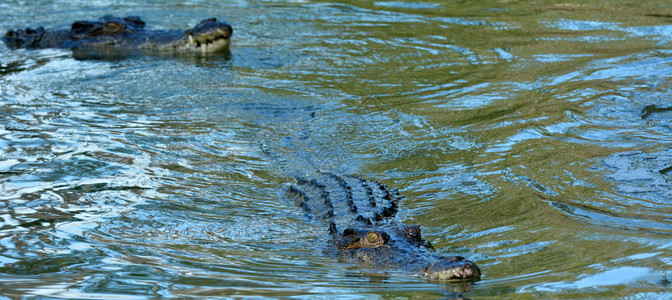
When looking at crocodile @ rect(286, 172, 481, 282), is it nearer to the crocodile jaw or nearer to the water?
the water

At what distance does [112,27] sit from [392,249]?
901 centimetres

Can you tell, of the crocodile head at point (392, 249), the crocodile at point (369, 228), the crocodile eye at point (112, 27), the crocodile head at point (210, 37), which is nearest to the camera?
the crocodile at point (369, 228)

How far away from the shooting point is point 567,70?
8922 millimetres

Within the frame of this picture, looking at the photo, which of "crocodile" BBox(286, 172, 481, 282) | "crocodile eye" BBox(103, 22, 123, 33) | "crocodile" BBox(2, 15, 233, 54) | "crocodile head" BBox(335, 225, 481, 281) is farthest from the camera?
"crocodile eye" BBox(103, 22, 123, 33)

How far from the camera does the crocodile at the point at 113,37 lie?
1171cm

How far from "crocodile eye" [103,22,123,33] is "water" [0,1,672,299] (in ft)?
2.52

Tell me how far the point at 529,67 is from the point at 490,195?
4.01 m

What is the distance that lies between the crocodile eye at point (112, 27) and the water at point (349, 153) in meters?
0.77

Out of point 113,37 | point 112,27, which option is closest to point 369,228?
point 113,37

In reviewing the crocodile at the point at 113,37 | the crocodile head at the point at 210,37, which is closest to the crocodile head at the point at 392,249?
the crocodile head at the point at 210,37

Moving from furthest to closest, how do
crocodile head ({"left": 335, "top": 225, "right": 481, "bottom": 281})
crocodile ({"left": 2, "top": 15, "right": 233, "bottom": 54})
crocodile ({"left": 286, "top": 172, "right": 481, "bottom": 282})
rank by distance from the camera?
1. crocodile ({"left": 2, "top": 15, "right": 233, "bottom": 54})
2. crocodile head ({"left": 335, "top": 225, "right": 481, "bottom": 281})
3. crocodile ({"left": 286, "top": 172, "right": 481, "bottom": 282})

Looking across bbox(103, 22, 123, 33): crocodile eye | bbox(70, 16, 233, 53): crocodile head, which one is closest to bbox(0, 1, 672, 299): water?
bbox(70, 16, 233, 53): crocodile head

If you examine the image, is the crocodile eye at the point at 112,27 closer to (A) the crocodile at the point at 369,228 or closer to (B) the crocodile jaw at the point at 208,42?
(B) the crocodile jaw at the point at 208,42

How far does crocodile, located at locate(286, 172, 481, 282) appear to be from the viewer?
415cm
